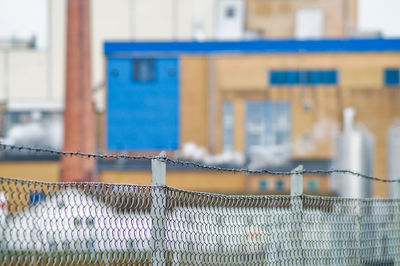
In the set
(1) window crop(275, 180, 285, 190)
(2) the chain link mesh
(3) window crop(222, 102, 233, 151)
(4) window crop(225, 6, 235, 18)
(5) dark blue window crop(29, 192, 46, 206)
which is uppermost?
(4) window crop(225, 6, 235, 18)

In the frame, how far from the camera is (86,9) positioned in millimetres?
40188

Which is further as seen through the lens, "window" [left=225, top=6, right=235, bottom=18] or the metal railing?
"window" [left=225, top=6, right=235, bottom=18]

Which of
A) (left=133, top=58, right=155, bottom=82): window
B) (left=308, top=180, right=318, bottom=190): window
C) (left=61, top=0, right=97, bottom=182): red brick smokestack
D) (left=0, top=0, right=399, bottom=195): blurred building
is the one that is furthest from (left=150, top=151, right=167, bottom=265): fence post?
(left=133, top=58, right=155, bottom=82): window

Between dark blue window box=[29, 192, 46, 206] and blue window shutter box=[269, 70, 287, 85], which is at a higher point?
Result: blue window shutter box=[269, 70, 287, 85]

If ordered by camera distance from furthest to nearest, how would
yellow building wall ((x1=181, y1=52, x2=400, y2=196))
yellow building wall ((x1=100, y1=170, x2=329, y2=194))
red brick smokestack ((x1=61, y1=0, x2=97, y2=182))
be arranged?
1. yellow building wall ((x1=181, y1=52, x2=400, y2=196))
2. yellow building wall ((x1=100, y1=170, x2=329, y2=194))
3. red brick smokestack ((x1=61, y1=0, x2=97, y2=182))

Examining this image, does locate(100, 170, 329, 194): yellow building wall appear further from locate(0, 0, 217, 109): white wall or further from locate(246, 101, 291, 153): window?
locate(0, 0, 217, 109): white wall

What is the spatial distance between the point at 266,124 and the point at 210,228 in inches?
1541

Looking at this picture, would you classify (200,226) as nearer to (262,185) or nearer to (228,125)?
(262,185)

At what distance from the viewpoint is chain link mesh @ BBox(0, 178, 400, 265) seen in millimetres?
4652

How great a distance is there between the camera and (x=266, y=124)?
44500 millimetres

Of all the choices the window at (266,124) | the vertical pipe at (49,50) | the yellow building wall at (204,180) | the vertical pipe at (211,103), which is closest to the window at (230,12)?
the vertical pipe at (49,50)

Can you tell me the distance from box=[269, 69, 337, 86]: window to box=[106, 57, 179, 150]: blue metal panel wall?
17.9 ft

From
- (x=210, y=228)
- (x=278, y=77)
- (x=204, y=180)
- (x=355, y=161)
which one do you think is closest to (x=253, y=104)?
(x=278, y=77)

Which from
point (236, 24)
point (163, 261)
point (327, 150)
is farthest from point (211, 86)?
point (163, 261)
